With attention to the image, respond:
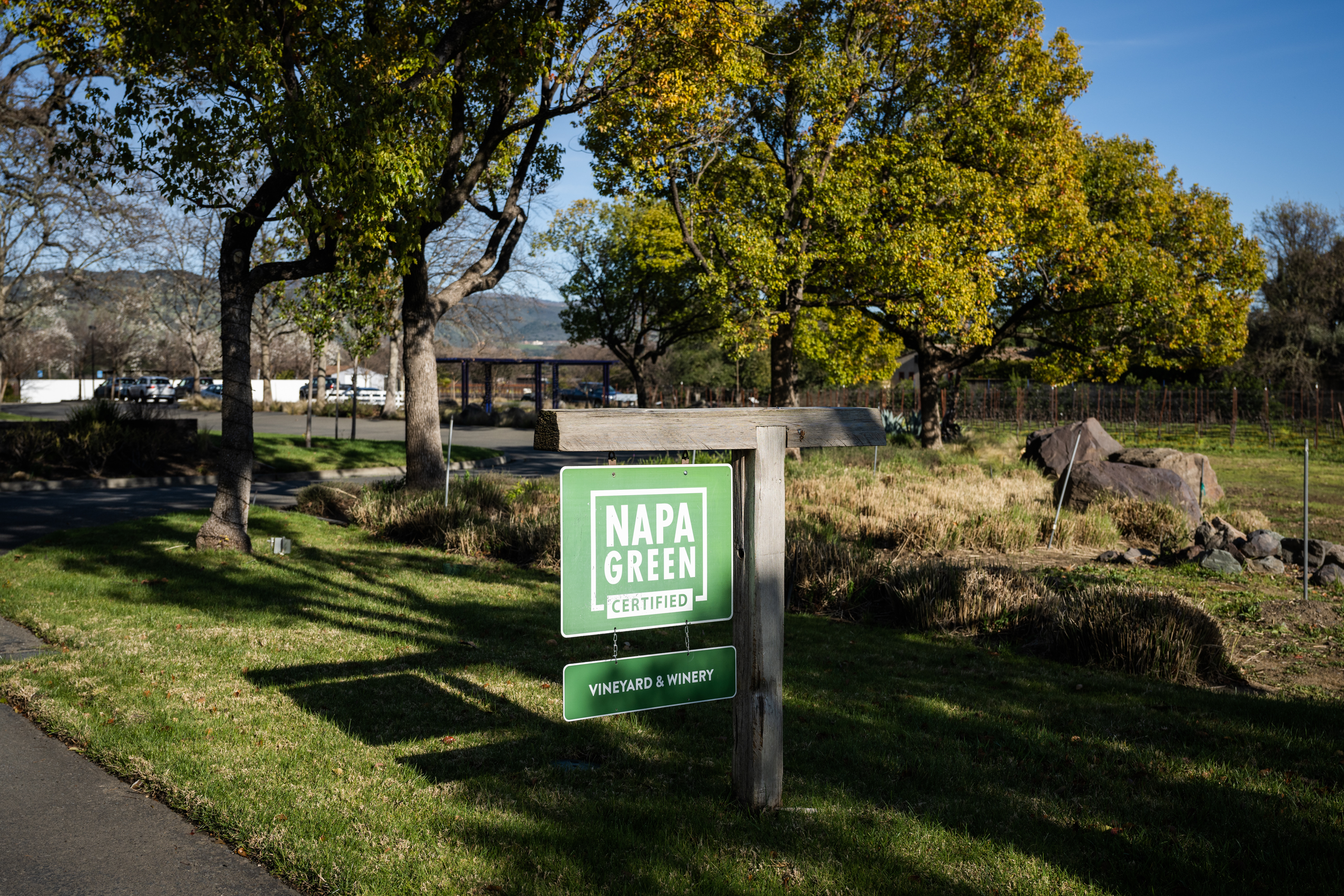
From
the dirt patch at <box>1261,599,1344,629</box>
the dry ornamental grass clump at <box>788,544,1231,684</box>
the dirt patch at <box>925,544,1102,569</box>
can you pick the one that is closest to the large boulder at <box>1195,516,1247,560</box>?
the dirt patch at <box>925,544,1102,569</box>

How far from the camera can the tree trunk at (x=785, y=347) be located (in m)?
23.8

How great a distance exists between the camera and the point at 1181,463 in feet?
54.3

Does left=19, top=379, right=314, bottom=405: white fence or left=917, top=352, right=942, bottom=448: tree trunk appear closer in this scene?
A: left=917, top=352, right=942, bottom=448: tree trunk

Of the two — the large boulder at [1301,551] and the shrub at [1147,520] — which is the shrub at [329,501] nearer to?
the shrub at [1147,520]

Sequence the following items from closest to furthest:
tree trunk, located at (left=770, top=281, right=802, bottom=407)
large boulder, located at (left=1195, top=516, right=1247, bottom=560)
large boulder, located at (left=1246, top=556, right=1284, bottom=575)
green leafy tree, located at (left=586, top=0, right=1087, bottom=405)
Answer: large boulder, located at (left=1246, top=556, right=1284, bottom=575) → large boulder, located at (left=1195, top=516, right=1247, bottom=560) → green leafy tree, located at (left=586, top=0, right=1087, bottom=405) → tree trunk, located at (left=770, top=281, right=802, bottom=407)

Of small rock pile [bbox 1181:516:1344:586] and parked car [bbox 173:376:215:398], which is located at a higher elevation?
parked car [bbox 173:376:215:398]

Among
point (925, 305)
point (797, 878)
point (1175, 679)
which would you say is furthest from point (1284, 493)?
point (797, 878)

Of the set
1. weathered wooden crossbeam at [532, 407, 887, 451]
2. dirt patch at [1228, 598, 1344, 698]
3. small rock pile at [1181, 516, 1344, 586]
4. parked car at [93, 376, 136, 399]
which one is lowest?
dirt patch at [1228, 598, 1344, 698]

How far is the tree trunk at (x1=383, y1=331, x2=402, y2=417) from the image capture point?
46.4 m

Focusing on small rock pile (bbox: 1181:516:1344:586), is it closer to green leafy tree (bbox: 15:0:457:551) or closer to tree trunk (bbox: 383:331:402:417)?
green leafy tree (bbox: 15:0:457:551)

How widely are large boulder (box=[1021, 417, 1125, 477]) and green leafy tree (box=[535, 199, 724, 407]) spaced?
20.0m

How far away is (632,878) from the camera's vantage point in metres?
3.50

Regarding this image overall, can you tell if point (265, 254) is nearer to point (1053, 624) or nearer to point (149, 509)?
point (149, 509)

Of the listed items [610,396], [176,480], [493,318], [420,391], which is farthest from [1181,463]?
[610,396]
